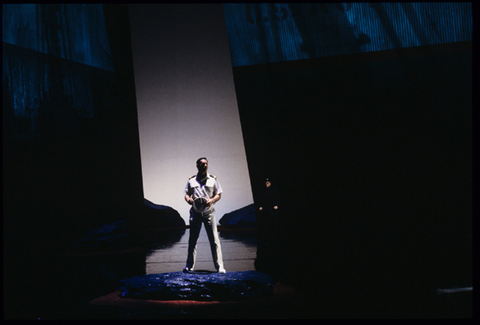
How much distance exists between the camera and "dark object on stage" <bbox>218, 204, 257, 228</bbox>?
26.6 feet

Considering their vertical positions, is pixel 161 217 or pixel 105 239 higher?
pixel 161 217

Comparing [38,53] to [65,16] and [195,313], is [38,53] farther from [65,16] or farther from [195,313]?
[195,313]

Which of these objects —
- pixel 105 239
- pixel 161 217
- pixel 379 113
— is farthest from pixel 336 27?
pixel 161 217

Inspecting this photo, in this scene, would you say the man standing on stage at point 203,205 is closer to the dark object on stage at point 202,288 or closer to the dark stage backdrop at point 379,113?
the dark object on stage at point 202,288

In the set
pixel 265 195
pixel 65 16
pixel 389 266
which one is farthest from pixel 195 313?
pixel 65 16

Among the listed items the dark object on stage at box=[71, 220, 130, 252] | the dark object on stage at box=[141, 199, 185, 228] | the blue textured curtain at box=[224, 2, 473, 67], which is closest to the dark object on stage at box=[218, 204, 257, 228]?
the dark object on stage at box=[141, 199, 185, 228]

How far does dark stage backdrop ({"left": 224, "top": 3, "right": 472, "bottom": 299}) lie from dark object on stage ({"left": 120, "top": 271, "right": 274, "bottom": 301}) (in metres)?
0.96

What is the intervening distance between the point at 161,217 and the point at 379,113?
5.91 m

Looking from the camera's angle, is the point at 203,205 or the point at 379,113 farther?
the point at 379,113

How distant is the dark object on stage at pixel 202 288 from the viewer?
3.11m

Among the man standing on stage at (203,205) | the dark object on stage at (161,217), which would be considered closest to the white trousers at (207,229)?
the man standing on stage at (203,205)

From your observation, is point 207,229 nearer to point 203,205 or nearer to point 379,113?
point 203,205

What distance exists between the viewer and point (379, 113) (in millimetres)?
4430

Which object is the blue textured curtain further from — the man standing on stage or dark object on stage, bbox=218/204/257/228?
dark object on stage, bbox=218/204/257/228
